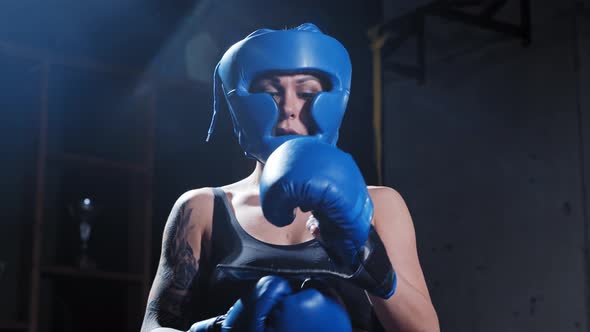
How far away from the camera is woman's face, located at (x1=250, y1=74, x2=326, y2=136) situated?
1371mm

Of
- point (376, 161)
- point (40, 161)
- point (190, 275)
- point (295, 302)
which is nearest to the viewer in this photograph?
point (295, 302)

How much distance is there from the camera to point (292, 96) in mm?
1383

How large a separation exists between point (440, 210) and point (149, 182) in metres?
1.50

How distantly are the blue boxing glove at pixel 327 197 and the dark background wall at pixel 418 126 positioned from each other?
7.72ft

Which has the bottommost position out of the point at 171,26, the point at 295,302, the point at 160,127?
the point at 295,302

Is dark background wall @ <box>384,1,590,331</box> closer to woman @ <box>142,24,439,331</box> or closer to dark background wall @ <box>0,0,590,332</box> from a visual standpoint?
dark background wall @ <box>0,0,590,332</box>

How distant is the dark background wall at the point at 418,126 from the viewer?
3420 mm

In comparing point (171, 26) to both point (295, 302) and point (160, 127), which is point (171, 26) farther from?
point (295, 302)

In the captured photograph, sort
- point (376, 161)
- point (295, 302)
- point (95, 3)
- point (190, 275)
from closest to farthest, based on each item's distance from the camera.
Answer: point (295, 302) → point (190, 275) → point (95, 3) → point (376, 161)

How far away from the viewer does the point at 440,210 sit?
13.1 ft

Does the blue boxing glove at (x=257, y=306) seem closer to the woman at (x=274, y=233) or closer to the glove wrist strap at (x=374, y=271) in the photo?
the woman at (x=274, y=233)

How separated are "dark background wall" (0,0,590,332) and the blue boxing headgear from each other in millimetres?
2101

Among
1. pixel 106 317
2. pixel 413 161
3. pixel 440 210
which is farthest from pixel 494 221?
pixel 106 317

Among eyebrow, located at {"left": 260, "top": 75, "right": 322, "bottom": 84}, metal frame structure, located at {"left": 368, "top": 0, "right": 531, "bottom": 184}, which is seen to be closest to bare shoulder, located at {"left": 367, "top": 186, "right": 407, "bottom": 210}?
eyebrow, located at {"left": 260, "top": 75, "right": 322, "bottom": 84}
